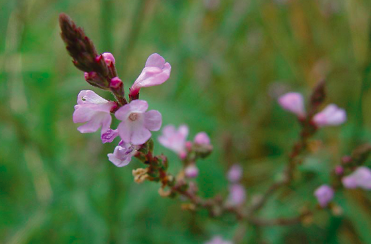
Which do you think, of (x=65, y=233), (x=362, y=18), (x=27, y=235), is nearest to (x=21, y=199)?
(x=65, y=233)

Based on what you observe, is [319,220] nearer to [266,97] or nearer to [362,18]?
[266,97]

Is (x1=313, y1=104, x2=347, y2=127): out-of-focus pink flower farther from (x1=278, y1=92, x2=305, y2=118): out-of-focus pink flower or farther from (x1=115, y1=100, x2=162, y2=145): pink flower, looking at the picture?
(x1=115, y1=100, x2=162, y2=145): pink flower

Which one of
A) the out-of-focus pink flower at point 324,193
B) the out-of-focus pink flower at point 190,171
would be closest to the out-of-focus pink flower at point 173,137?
the out-of-focus pink flower at point 190,171

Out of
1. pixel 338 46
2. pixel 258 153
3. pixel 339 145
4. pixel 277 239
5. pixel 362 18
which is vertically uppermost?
pixel 362 18

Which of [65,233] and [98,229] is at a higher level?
[98,229]

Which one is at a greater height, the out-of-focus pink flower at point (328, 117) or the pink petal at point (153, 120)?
the pink petal at point (153, 120)

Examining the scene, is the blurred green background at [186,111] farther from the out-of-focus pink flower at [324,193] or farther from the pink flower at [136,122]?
the pink flower at [136,122]
